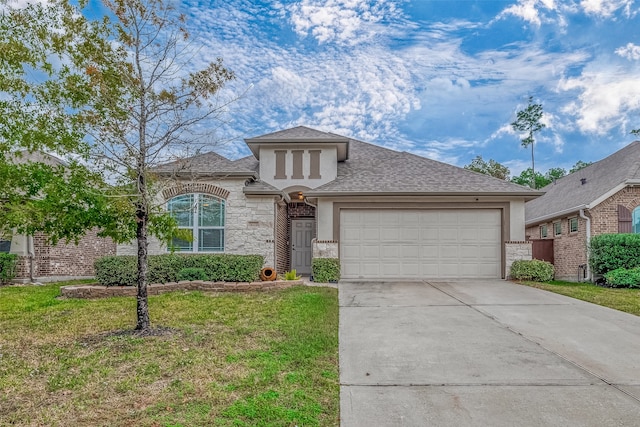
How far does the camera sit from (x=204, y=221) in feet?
41.5

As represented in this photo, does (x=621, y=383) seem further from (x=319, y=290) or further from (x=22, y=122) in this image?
(x=22, y=122)

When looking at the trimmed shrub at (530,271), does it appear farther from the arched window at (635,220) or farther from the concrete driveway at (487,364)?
the concrete driveway at (487,364)

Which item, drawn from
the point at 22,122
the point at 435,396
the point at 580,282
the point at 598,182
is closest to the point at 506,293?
the point at 580,282

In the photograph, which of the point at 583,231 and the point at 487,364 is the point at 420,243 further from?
the point at 487,364

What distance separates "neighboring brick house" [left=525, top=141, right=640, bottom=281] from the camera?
13641 mm

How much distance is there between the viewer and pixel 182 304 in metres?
8.63

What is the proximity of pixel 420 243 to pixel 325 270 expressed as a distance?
312 centimetres

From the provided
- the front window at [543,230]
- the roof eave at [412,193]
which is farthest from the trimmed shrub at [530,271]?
the front window at [543,230]

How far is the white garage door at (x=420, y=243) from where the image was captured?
1293cm

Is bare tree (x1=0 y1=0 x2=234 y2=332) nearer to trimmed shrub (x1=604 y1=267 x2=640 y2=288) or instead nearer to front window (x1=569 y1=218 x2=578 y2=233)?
trimmed shrub (x1=604 y1=267 x2=640 y2=288)

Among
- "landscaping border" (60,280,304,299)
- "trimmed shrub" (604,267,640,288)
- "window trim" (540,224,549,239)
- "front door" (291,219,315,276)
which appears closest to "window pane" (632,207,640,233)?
"trimmed shrub" (604,267,640,288)

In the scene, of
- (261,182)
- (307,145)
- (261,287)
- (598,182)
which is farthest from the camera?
(598,182)

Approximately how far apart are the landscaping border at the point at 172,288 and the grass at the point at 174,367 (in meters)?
1.84

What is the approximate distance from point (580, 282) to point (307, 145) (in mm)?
10096
